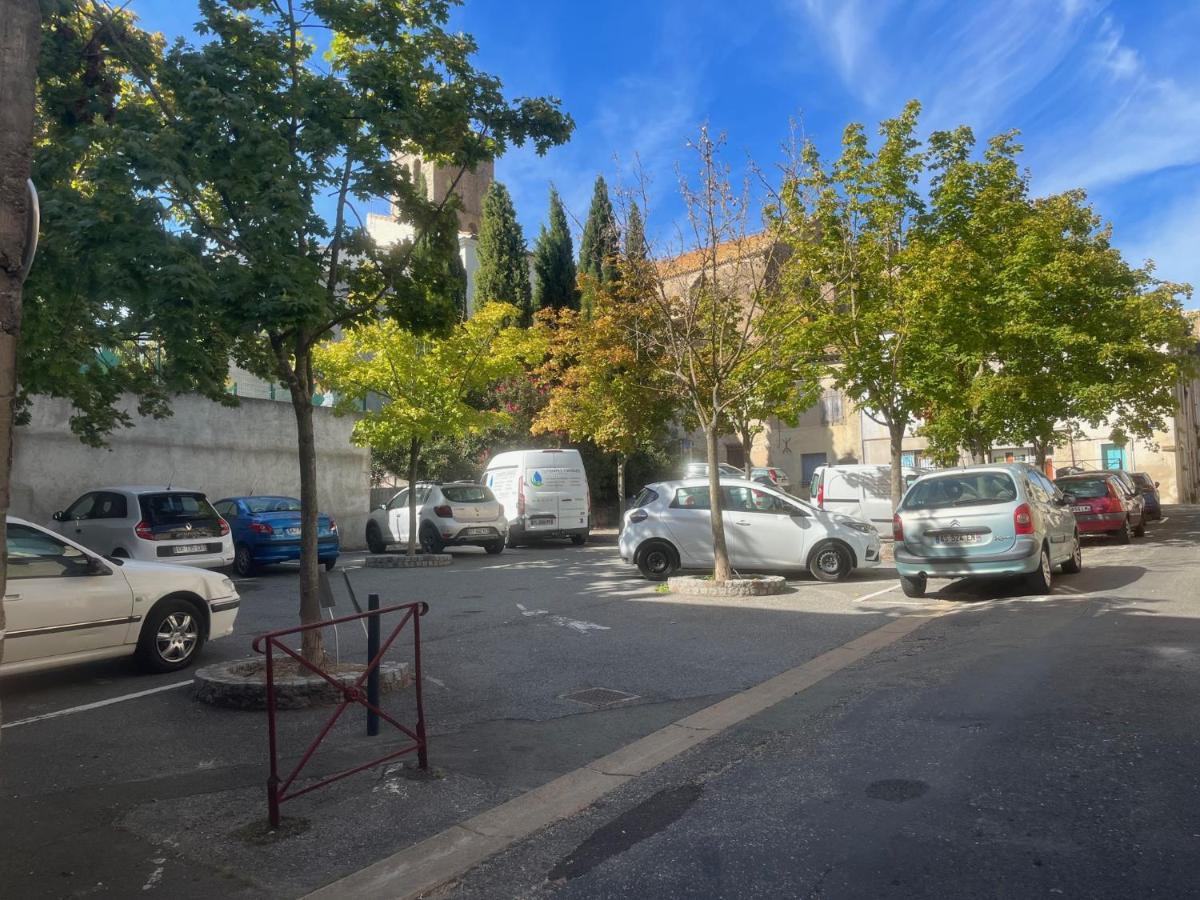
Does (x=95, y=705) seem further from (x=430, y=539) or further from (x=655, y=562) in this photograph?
(x=430, y=539)

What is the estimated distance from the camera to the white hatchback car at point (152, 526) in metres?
14.5

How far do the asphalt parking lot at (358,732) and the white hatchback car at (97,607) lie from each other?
0.33m

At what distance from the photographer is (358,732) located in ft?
21.8

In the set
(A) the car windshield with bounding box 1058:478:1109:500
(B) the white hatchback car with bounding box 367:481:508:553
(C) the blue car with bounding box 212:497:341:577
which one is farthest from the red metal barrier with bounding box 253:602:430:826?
(A) the car windshield with bounding box 1058:478:1109:500

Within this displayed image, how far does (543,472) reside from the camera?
23.8 m

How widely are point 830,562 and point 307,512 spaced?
9.25 m

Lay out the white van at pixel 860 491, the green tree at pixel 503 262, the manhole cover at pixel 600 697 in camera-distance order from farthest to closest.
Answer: the green tree at pixel 503 262 → the white van at pixel 860 491 → the manhole cover at pixel 600 697

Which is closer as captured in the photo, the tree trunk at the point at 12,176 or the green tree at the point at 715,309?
the tree trunk at the point at 12,176

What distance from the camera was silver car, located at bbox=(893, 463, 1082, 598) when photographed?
12266mm

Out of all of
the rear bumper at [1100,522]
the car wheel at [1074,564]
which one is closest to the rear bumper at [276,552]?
the car wheel at [1074,564]

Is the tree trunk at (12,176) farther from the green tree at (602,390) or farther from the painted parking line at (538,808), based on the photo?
the green tree at (602,390)

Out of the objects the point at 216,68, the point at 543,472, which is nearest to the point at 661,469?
the point at 543,472

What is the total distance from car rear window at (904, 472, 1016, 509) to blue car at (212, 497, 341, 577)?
1005cm

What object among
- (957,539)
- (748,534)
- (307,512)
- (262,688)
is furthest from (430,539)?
(262,688)
